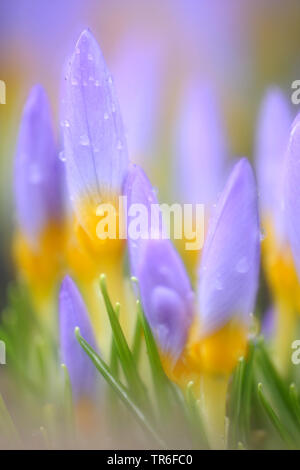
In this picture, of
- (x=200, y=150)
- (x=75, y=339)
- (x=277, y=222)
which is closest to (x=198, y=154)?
(x=200, y=150)

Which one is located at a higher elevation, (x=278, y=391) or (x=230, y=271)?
(x=230, y=271)

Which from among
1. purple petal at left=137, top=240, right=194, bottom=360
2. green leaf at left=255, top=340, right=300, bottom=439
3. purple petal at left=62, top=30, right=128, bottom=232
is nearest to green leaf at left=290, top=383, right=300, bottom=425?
green leaf at left=255, top=340, right=300, bottom=439

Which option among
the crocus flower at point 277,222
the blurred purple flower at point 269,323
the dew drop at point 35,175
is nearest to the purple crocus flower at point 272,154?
the crocus flower at point 277,222

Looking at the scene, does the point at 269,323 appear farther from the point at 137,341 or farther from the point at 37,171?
the point at 37,171

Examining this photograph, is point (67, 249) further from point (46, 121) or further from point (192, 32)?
point (192, 32)

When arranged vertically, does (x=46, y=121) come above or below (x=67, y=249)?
above
